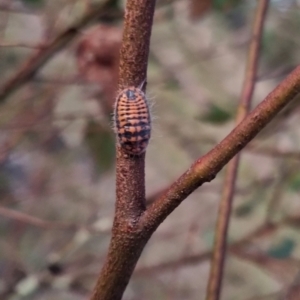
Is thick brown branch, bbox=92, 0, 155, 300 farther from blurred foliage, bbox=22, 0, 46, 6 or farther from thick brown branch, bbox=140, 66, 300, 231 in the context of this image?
blurred foliage, bbox=22, 0, 46, 6

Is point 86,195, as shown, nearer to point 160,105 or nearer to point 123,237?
point 160,105

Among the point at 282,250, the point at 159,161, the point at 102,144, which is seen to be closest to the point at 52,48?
the point at 102,144

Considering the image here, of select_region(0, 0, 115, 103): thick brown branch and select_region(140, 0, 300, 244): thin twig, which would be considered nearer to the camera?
select_region(140, 0, 300, 244): thin twig

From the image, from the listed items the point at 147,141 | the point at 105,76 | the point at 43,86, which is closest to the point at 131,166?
the point at 147,141

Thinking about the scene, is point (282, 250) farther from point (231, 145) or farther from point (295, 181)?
point (231, 145)

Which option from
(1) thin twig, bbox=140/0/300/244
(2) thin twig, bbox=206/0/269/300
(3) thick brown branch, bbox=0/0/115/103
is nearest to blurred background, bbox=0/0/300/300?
(3) thick brown branch, bbox=0/0/115/103

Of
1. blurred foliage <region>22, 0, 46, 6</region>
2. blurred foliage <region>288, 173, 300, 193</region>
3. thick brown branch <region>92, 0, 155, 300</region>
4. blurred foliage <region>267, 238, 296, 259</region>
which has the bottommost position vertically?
thick brown branch <region>92, 0, 155, 300</region>
